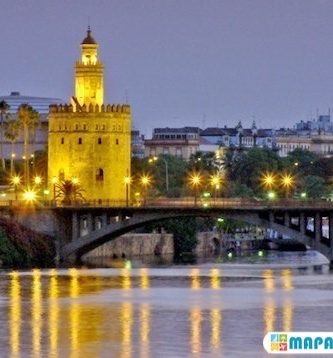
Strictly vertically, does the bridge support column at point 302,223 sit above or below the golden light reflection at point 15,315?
above

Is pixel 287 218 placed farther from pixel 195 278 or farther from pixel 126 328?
pixel 126 328

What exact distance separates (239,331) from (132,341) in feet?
16.2

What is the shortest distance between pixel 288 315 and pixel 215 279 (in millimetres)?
24185

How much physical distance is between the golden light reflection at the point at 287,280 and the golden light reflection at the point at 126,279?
7644mm

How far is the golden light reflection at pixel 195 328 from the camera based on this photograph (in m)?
75.2

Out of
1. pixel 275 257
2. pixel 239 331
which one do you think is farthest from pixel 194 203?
pixel 239 331

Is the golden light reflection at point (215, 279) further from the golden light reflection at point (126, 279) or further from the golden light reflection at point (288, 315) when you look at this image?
the golden light reflection at point (288, 315)

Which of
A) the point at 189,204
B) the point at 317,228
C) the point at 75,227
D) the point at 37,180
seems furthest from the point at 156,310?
the point at 37,180

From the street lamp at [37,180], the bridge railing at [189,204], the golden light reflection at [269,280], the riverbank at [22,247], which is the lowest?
the golden light reflection at [269,280]

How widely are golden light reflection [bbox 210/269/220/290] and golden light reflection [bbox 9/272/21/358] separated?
9.51 m

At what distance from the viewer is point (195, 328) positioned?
3194 inches

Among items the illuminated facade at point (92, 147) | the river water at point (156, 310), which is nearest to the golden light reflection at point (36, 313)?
the river water at point (156, 310)

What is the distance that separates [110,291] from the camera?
331 ft

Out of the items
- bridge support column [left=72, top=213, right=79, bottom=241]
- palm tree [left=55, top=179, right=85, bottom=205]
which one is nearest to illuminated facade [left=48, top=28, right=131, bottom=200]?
palm tree [left=55, top=179, right=85, bottom=205]
